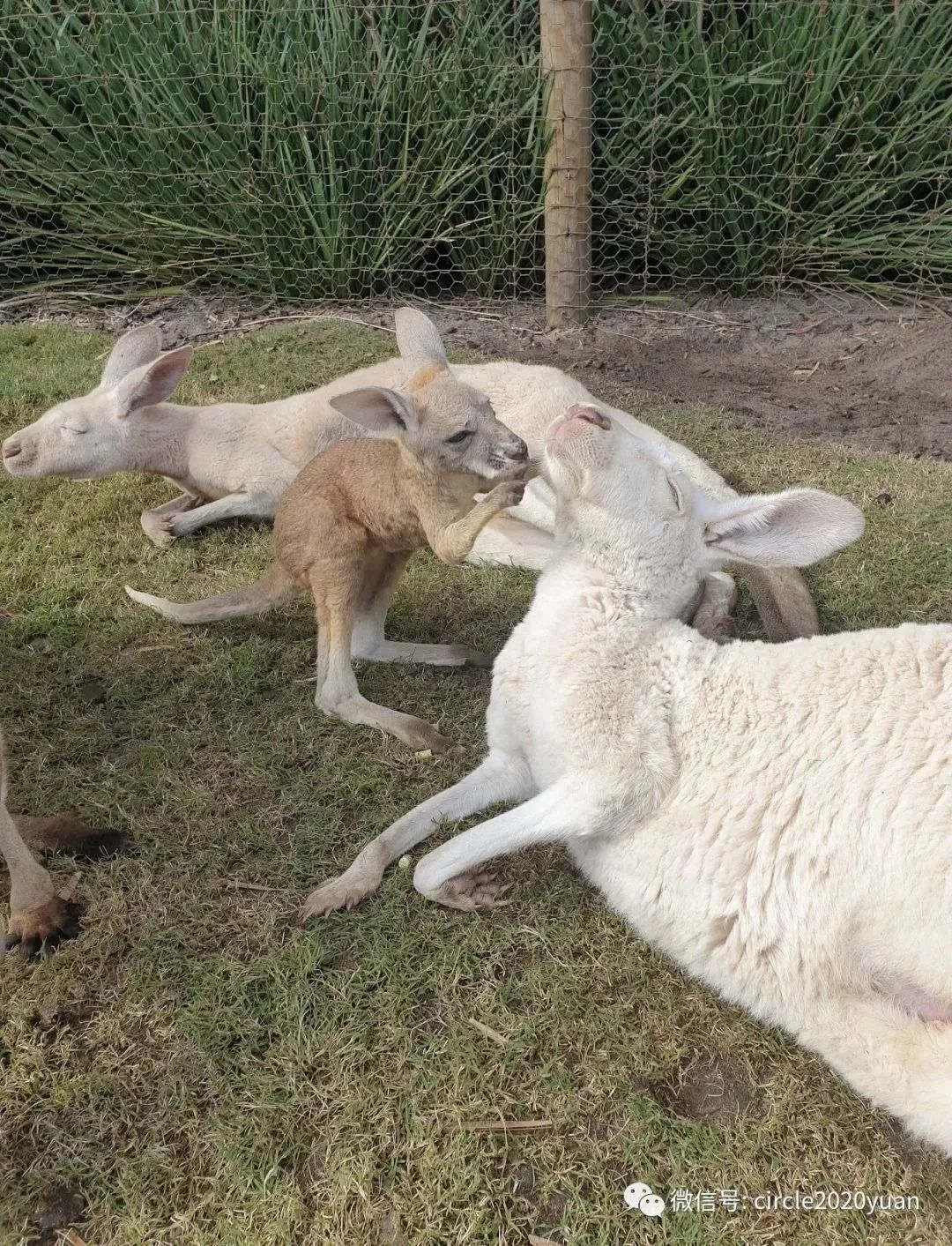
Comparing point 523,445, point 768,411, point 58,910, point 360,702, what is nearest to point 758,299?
point 768,411

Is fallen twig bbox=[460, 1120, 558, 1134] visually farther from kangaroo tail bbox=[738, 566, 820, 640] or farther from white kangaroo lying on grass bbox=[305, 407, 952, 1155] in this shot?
kangaroo tail bbox=[738, 566, 820, 640]

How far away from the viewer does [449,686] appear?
3307mm

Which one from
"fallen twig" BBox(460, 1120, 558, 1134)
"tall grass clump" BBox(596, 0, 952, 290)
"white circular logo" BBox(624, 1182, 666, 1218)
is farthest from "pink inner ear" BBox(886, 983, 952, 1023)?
"tall grass clump" BBox(596, 0, 952, 290)

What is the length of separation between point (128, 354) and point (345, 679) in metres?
2.00

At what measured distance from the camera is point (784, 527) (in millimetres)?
2486

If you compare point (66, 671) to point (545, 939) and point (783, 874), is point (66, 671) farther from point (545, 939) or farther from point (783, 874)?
point (783, 874)

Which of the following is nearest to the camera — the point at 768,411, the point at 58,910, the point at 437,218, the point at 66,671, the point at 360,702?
the point at 58,910

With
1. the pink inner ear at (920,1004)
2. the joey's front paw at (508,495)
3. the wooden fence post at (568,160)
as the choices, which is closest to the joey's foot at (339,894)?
the joey's front paw at (508,495)

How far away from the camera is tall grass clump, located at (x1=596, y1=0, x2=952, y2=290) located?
19.9 feet

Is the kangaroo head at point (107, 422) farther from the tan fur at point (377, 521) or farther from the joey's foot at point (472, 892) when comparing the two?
the joey's foot at point (472, 892)

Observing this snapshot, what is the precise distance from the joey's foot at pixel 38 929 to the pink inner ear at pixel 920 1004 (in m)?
1.73

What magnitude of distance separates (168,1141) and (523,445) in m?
2.09

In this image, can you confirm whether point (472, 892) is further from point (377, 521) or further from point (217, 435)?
point (217, 435)

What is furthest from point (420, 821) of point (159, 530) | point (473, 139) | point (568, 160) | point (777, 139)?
point (777, 139)
